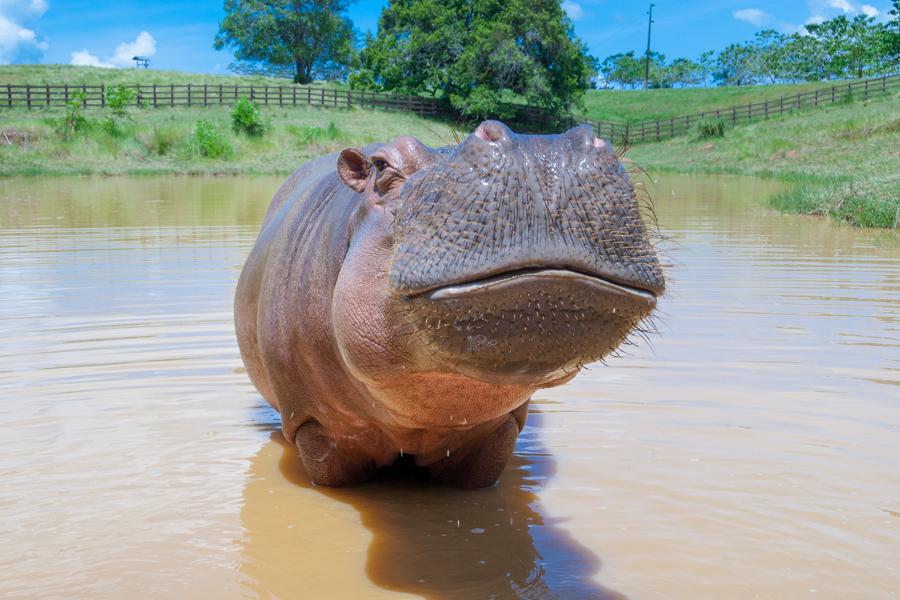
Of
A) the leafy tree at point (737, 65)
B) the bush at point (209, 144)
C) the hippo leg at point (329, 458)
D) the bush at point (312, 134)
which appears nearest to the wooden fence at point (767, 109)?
the bush at point (312, 134)

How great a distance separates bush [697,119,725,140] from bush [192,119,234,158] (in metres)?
20.6

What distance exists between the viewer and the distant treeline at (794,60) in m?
71.6

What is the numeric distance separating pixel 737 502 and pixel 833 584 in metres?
0.71

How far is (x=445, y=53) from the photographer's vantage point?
47031 millimetres

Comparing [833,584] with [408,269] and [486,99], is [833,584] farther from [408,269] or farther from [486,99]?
[486,99]

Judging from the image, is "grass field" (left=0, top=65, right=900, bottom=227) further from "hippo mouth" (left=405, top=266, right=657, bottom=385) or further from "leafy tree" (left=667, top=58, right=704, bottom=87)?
"leafy tree" (left=667, top=58, right=704, bottom=87)

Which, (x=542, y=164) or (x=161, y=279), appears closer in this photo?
(x=542, y=164)

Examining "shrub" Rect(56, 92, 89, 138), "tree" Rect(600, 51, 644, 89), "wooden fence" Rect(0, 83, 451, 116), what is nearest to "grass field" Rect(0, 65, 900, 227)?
"shrub" Rect(56, 92, 89, 138)

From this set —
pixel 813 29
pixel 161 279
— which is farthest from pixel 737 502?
pixel 813 29

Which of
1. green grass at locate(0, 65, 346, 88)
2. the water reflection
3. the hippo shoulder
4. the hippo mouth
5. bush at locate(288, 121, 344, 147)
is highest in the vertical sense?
Answer: green grass at locate(0, 65, 346, 88)

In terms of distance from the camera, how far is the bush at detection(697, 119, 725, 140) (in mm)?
41250

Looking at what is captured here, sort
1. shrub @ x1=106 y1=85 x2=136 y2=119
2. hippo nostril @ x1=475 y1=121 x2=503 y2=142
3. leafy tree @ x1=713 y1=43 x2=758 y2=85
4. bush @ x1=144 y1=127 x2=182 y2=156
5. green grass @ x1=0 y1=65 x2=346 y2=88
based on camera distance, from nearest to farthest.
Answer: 1. hippo nostril @ x1=475 y1=121 x2=503 y2=142
2. bush @ x1=144 y1=127 x2=182 y2=156
3. shrub @ x1=106 y1=85 x2=136 y2=119
4. green grass @ x1=0 y1=65 x2=346 y2=88
5. leafy tree @ x1=713 y1=43 x2=758 y2=85

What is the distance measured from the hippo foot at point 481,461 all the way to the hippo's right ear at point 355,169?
117cm

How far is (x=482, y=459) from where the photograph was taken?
3881 mm
